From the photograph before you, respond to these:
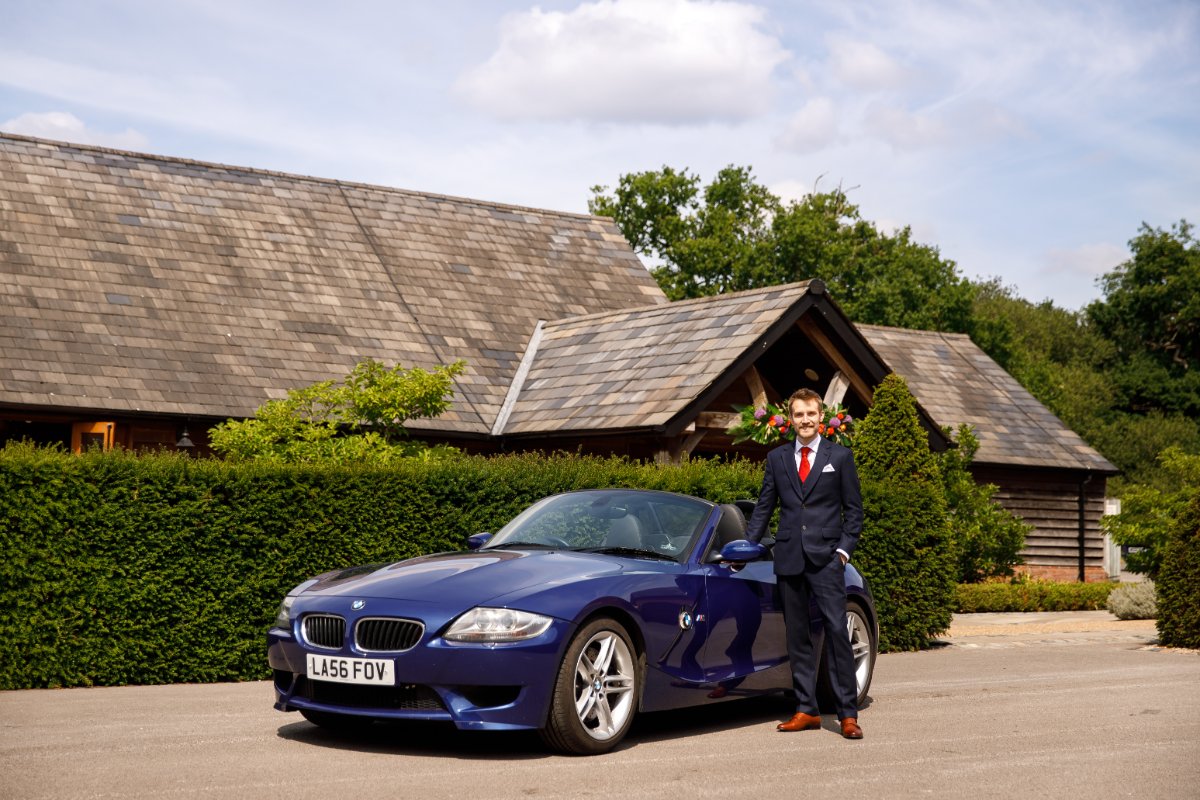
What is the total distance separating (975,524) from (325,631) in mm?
20233

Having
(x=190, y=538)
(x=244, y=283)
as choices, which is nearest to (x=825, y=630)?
(x=190, y=538)

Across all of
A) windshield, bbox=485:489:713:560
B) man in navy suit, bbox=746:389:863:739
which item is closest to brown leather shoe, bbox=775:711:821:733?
man in navy suit, bbox=746:389:863:739

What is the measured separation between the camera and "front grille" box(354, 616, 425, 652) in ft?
25.4

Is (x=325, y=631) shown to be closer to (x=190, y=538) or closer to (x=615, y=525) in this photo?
(x=615, y=525)

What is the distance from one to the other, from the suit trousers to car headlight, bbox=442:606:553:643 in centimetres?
210

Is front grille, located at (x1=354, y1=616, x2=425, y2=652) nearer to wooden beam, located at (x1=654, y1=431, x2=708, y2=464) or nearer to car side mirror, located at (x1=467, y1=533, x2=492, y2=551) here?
car side mirror, located at (x1=467, y1=533, x2=492, y2=551)

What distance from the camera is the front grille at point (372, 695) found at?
7.70 metres

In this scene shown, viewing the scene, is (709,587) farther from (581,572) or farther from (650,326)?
(650,326)

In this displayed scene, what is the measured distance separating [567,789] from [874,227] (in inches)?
2020

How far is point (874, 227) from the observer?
56219 millimetres

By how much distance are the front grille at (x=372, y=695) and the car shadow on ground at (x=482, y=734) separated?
0.95ft

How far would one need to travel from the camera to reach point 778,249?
5159 centimetres

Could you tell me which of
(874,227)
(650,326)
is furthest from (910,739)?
(874,227)

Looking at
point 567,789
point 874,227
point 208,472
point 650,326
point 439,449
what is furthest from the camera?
point 874,227
